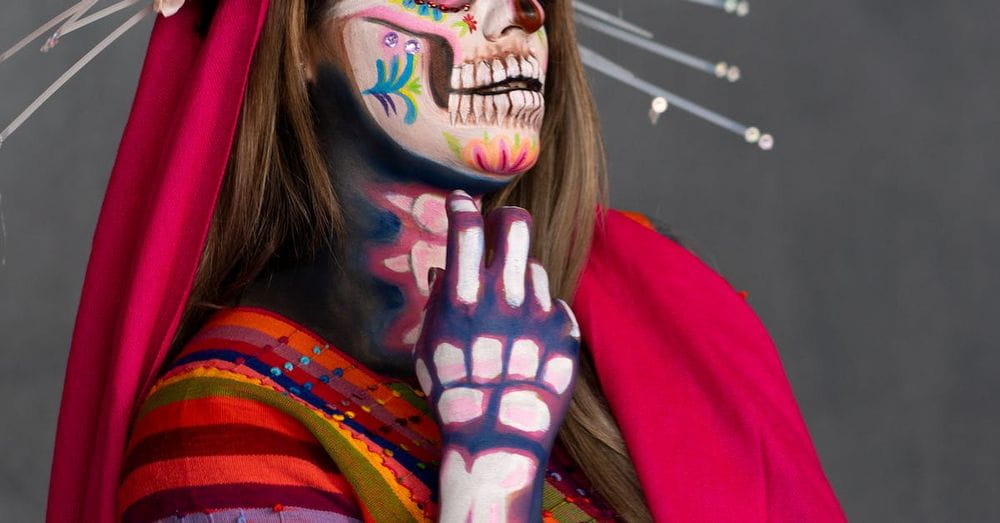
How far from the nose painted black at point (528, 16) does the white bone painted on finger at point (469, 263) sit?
0.30m

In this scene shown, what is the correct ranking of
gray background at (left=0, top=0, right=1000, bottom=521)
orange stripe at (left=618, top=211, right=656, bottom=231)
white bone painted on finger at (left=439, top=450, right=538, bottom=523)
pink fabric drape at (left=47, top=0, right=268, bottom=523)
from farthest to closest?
gray background at (left=0, top=0, right=1000, bottom=521) → orange stripe at (left=618, top=211, right=656, bottom=231) → pink fabric drape at (left=47, top=0, right=268, bottom=523) → white bone painted on finger at (left=439, top=450, right=538, bottom=523)

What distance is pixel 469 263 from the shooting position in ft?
6.10

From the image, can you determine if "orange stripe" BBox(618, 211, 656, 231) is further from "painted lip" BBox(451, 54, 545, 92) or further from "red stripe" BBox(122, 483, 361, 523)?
"red stripe" BBox(122, 483, 361, 523)

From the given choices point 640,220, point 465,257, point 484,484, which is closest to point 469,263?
point 465,257

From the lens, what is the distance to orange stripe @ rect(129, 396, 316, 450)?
1.91 metres

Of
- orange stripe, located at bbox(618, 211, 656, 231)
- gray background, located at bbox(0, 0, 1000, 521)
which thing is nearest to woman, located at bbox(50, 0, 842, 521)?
orange stripe, located at bbox(618, 211, 656, 231)

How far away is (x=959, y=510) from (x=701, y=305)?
116 centimetres

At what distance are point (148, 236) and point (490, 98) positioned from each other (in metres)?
0.41

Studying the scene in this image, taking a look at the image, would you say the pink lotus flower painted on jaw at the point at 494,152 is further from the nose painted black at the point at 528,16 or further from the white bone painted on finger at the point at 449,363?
the white bone painted on finger at the point at 449,363

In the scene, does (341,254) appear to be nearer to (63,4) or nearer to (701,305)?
(701,305)

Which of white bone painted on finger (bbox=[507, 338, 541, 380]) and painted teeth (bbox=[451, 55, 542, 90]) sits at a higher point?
painted teeth (bbox=[451, 55, 542, 90])

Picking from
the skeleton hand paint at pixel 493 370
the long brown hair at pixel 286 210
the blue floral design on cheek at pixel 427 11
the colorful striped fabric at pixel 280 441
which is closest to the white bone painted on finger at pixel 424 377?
the skeleton hand paint at pixel 493 370

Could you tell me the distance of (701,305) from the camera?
7.30ft

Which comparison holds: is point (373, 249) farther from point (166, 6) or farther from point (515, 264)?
point (166, 6)
